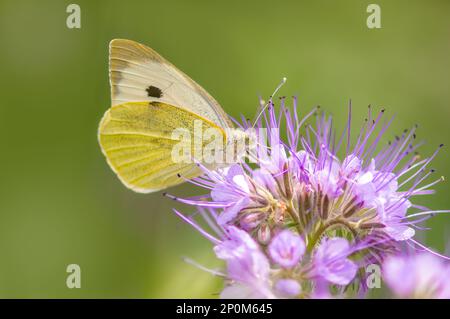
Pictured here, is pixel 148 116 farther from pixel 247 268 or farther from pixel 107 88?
pixel 107 88

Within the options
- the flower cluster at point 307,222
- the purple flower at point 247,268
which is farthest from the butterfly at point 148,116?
the purple flower at point 247,268

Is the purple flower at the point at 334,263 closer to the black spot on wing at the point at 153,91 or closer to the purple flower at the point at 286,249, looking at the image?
the purple flower at the point at 286,249

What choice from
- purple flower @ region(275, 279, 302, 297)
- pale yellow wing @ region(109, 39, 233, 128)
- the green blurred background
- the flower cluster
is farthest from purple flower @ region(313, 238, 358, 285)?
the green blurred background

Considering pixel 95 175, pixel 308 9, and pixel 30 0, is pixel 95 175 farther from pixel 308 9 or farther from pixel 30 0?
pixel 308 9

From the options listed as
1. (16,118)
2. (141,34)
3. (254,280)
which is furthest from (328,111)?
(254,280)

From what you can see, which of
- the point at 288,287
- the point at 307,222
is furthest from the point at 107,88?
the point at 288,287
